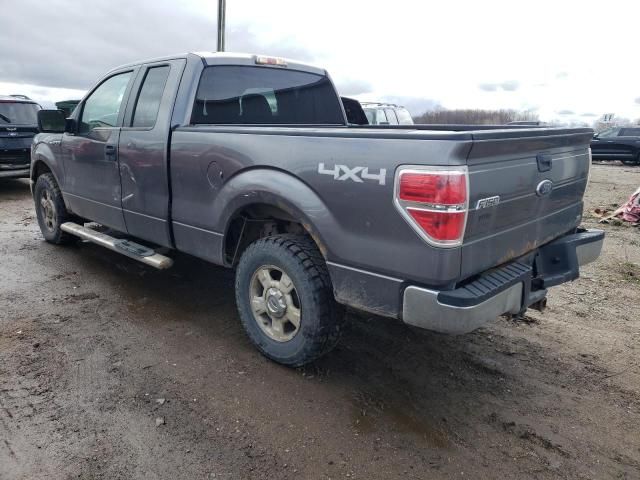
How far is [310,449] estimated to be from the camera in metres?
2.50

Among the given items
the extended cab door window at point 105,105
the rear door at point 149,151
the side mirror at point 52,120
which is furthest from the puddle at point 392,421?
the side mirror at point 52,120

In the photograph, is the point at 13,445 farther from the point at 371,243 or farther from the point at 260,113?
the point at 260,113

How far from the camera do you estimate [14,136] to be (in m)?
9.55

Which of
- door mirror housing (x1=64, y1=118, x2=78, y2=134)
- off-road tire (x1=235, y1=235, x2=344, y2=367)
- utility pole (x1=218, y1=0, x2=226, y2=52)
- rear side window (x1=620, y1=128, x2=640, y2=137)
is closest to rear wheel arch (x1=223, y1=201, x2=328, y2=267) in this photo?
off-road tire (x1=235, y1=235, x2=344, y2=367)

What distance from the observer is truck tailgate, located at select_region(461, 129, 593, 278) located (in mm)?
2377

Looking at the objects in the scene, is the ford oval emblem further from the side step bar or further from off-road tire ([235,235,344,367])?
the side step bar

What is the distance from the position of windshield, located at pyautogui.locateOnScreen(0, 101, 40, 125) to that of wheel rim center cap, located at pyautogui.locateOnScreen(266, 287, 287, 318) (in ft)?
28.0

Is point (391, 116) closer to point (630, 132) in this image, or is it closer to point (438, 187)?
point (438, 187)

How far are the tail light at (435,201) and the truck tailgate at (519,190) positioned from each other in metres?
0.08

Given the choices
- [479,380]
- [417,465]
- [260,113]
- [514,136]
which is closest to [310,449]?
[417,465]

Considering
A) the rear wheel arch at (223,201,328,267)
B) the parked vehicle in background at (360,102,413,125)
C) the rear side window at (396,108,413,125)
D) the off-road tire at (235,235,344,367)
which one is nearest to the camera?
the off-road tire at (235,235,344,367)

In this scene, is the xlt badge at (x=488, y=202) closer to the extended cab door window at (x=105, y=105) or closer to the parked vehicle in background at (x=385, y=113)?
the extended cab door window at (x=105, y=105)

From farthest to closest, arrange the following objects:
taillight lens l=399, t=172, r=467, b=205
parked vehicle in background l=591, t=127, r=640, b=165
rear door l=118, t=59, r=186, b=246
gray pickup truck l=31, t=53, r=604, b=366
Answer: parked vehicle in background l=591, t=127, r=640, b=165 < rear door l=118, t=59, r=186, b=246 < gray pickup truck l=31, t=53, r=604, b=366 < taillight lens l=399, t=172, r=467, b=205

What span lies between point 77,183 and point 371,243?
364cm
